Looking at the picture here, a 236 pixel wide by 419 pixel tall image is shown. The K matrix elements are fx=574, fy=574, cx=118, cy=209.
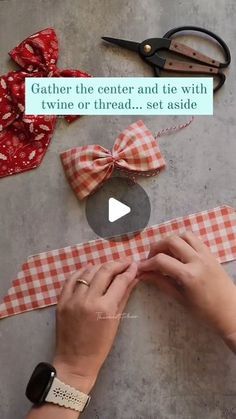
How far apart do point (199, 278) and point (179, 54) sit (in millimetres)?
422

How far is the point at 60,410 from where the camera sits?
3.08 ft

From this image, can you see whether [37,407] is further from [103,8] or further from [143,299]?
[103,8]

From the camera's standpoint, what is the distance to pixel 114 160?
1.04 meters

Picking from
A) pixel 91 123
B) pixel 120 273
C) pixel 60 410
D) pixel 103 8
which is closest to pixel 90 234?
pixel 120 273

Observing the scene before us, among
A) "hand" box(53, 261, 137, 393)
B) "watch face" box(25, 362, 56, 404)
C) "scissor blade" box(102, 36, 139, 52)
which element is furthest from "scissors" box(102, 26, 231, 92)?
"watch face" box(25, 362, 56, 404)

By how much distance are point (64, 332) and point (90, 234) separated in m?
0.19

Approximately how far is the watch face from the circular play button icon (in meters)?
0.26

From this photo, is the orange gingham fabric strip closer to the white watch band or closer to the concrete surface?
the concrete surface

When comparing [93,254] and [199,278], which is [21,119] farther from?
[199,278]

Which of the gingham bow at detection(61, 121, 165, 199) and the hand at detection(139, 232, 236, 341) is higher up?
the gingham bow at detection(61, 121, 165, 199)

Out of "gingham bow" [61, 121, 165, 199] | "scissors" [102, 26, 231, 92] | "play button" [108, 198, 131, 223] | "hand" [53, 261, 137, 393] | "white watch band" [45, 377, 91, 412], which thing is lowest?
"white watch band" [45, 377, 91, 412]

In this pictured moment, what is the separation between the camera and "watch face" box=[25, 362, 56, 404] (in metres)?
0.94

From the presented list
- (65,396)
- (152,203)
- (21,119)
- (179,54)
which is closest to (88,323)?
(65,396)

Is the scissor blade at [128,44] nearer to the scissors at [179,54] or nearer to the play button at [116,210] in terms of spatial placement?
the scissors at [179,54]
